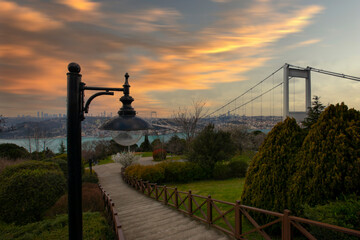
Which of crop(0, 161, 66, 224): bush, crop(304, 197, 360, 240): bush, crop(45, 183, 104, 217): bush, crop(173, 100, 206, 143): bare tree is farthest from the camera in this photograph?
crop(173, 100, 206, 143): bare tree

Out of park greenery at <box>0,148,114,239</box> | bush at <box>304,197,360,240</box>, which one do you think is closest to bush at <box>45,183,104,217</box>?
park greenery at <box>0,148,114,239</box>

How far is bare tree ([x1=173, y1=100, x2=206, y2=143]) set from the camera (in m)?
24.4

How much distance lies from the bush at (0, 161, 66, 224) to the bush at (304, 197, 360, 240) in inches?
340

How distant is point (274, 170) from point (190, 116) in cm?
2029

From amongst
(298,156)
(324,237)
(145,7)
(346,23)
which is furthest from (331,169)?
(346,23)

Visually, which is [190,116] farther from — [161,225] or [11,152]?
[161,225]

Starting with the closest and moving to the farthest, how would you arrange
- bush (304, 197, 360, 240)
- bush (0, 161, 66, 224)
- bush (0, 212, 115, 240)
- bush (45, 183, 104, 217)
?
bush (304, 197, 360, 240) < bush (0, 212, 115, 240) < bush (45, 183, 104, 217) < bush (0, 161, 66, 224)

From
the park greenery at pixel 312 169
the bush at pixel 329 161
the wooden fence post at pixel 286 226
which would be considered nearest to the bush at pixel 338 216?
the park greenery at pixel 312 169

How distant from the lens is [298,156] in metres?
4.90

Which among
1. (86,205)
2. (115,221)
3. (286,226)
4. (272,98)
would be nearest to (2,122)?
(86,205)

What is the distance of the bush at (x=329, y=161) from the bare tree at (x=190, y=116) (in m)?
19.6

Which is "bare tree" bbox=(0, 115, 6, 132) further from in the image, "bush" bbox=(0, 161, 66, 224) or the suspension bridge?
the suspension bridge

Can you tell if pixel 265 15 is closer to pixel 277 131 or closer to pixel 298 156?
pixel 277 131

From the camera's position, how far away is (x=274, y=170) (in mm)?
5094
